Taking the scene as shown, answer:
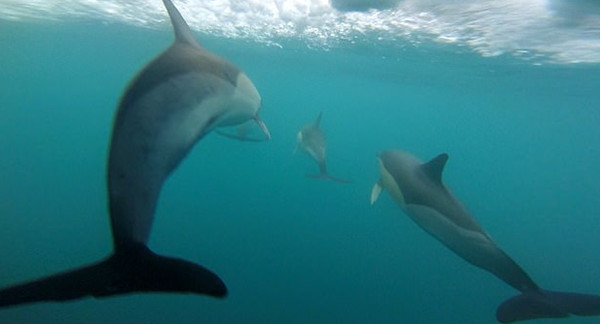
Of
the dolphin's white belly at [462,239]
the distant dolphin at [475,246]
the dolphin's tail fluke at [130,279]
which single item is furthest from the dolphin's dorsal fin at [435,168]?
the dolphin's tail fluke at [130,279]

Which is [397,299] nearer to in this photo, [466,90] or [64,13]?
[64,13]

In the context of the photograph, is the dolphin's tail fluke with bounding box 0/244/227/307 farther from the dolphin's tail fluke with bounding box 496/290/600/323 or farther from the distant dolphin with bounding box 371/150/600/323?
the dolphin's tail fluke with bounding box 496/290/600/323

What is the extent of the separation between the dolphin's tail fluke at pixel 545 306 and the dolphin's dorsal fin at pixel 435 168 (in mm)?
1884

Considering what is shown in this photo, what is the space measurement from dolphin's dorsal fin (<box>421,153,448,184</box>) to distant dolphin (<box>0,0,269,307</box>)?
4.08 metres

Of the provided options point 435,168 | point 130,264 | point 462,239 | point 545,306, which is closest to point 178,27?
point 130,264

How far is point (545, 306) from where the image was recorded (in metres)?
5.74

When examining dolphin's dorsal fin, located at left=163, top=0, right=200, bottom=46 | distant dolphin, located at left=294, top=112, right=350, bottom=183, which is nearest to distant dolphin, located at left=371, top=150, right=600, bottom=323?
dolphin's dorsal fin, located at left=163, top=0, right=200, bottom=46

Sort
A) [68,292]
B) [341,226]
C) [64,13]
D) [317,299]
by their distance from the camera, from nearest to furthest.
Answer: [68,292] < [317,299] < [341,226] < [64,13]

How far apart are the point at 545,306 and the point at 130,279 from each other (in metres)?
5.16

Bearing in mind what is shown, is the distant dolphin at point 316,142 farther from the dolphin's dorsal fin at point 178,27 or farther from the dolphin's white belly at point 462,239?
the dolphin's dorsal fin at point 178,27

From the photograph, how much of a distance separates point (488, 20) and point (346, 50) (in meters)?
11.9

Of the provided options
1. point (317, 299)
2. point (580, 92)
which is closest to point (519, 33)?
point (317, 299)

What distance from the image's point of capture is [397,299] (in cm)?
1509

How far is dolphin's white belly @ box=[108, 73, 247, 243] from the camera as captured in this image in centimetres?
295
